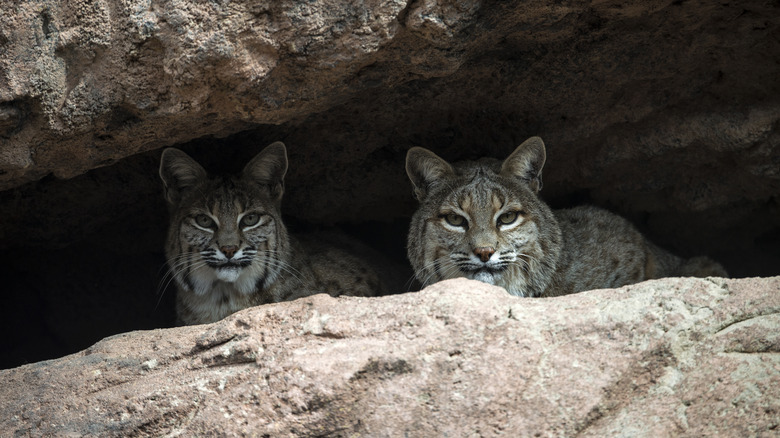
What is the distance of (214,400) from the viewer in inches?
145

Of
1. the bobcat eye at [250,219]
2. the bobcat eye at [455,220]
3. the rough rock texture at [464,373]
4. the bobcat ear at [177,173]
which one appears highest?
the bobcat ear at [177,173]

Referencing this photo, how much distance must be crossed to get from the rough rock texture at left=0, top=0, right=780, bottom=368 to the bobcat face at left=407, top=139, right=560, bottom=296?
564 mm

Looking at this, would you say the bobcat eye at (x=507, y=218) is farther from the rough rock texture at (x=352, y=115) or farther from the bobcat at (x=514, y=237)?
the rough rock texture at (x=352, y=115)

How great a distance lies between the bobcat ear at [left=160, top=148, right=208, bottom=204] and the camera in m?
5.85

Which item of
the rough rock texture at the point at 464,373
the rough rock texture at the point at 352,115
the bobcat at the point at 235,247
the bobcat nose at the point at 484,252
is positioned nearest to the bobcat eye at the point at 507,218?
the bobcat nose at the point at 484,252

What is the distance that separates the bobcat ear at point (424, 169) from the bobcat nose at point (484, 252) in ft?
2.91

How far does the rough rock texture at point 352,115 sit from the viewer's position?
13.5 feet

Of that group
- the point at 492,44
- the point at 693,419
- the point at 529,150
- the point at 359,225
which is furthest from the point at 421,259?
the point at 693,419

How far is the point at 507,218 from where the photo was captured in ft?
17.8

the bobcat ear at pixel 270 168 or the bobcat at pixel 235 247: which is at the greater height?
the bobcat ear at pixel 270 168

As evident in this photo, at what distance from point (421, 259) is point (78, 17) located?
283 centimetres

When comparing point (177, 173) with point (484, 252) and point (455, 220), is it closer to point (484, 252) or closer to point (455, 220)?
point (455, 220)

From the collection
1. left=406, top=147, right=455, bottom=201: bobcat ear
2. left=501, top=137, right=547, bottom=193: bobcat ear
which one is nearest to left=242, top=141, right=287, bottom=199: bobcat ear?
left=406, top=147, right=455, bottom=201: bobcat ear

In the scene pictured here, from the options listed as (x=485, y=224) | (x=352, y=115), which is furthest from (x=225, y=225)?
(x=485, y=224)
